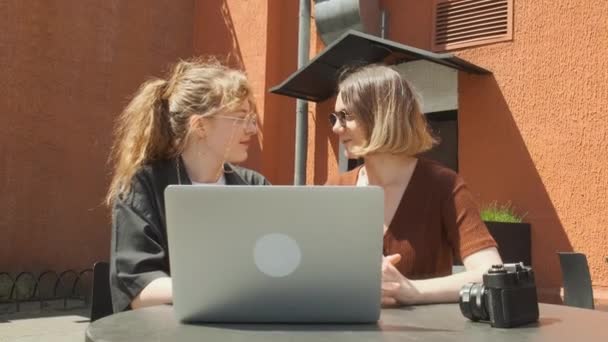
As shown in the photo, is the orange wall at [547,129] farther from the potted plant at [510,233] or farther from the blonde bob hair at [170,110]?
the blonde bob hair at [170,110]

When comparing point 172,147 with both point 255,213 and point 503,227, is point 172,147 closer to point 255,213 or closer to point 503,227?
point 255,213

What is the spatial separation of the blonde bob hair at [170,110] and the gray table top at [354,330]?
630 millimetres

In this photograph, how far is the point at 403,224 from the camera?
199cm

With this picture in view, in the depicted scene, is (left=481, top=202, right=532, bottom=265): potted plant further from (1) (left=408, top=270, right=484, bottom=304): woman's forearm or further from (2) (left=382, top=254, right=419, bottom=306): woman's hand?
(2) (left=382, top=254, right=419, bottom=306): woman's hand

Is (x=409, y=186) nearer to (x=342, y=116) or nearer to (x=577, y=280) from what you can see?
(x=342, y=116)

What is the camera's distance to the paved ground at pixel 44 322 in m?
5.41

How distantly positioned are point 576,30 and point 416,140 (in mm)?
3941

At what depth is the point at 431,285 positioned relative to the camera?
1732 mm

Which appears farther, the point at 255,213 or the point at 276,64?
the point at 276,64

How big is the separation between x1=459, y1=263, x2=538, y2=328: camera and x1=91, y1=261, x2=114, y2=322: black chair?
3.30ft

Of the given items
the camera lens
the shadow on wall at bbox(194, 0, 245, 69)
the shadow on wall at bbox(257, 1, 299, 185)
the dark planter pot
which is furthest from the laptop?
the shadow on wall at bbox(194, 0, 245, 69)

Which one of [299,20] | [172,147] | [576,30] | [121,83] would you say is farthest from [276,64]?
[172,147]

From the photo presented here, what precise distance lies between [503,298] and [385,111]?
760 millimetres

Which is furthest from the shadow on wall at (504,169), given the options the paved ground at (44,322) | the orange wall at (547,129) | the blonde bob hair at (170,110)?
the blonde bob hair at (170,110)
